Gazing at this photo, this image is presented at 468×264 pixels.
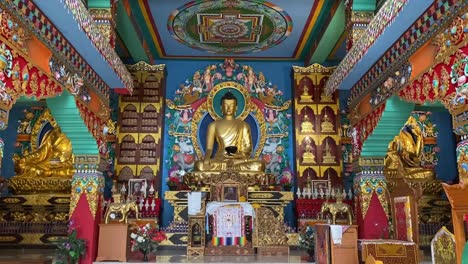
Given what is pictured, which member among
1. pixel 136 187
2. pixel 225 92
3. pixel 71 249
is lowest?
pixel 71 249

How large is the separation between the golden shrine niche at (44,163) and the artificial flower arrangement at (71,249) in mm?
3046

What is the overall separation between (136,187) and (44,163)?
1.89m

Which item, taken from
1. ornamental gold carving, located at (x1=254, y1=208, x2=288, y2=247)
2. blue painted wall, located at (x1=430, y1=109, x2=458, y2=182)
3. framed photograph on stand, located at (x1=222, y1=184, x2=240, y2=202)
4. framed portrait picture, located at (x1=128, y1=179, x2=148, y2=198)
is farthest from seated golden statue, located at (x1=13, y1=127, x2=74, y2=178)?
blue painted wall, located at (x1=430, y1=109, x2=458, y2=182)

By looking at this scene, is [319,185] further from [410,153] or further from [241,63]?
[241,63]

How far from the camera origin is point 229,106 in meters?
9.59

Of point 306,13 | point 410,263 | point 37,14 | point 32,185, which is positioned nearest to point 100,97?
point 37,14

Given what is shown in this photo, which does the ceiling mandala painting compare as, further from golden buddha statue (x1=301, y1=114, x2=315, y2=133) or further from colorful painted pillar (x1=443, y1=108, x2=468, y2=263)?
colorful painted pillar (x1=443, y1=108, x2=468, y2=263)

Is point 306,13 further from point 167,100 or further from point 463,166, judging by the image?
point 463,166

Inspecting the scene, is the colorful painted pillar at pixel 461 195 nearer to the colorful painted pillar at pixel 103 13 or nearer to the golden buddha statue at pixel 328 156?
the colorful painted pillar at pixel 103 13

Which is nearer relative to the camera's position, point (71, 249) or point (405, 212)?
point (405, 212)

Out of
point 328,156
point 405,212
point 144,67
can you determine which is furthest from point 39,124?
point 405,212

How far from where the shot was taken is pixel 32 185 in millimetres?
8414

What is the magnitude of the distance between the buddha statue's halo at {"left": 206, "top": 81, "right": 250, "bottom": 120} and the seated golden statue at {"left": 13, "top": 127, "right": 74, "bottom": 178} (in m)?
3.12

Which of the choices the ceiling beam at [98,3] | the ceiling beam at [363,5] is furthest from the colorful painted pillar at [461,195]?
the ceiling beam at [98,3]
